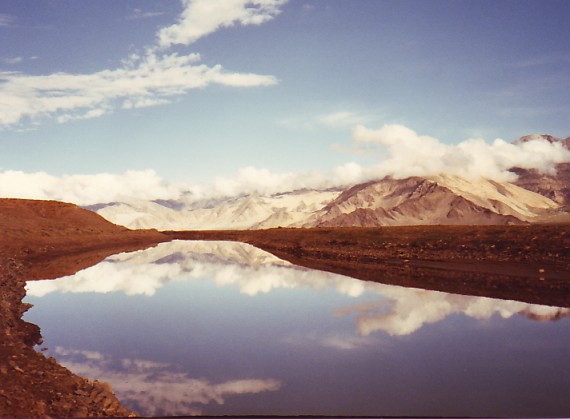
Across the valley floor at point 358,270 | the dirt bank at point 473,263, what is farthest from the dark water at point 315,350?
the dirt bank at point 473,263

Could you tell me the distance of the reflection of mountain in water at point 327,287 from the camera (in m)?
19.6

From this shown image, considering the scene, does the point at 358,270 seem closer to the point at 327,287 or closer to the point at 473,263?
the point at 327,287

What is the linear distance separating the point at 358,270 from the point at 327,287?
10.7m

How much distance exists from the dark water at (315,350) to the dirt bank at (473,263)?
405 centimetres

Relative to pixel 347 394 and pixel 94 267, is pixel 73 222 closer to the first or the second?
pixel 94 267

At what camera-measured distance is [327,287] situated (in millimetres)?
28750

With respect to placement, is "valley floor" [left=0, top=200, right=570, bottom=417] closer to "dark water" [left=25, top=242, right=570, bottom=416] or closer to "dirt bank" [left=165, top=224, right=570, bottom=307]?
"dirt bank" [left=165, top=224, right=570, bottom=307]

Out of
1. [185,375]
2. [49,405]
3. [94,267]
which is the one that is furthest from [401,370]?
[94,267]

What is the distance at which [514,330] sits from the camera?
684 inches

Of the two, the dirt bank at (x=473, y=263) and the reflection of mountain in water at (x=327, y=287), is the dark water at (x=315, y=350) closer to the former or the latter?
the reflection of mountain in water at (x=327, y=287)

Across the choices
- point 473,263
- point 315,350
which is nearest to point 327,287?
point 315,350

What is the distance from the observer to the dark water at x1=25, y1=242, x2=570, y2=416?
34.8 feet

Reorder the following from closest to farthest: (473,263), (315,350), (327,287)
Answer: (315,350), (327,287), (473,263)

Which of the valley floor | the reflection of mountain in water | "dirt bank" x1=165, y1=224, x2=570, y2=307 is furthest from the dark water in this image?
"dirt bank" x1=165, y1=224, x2=570, y2=307
